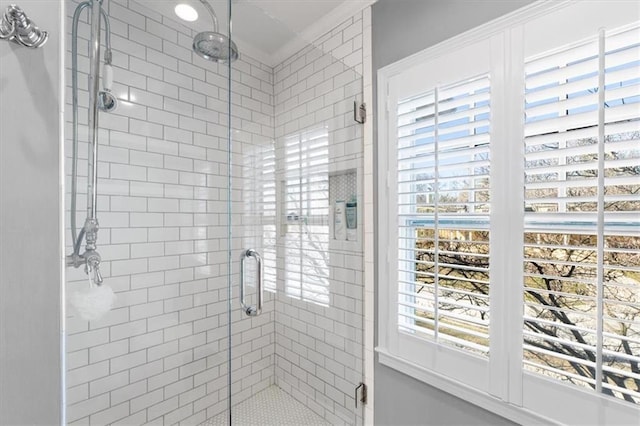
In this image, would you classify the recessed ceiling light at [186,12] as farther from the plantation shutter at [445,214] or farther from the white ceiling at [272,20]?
the plantation shutter at [445,214]

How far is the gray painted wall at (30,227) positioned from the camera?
0.69 m

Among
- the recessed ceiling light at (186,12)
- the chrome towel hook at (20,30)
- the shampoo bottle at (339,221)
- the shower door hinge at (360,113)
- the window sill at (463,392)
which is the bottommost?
the window sill at (463,392)

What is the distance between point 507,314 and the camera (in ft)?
3.80

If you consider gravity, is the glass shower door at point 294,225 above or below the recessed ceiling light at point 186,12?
below

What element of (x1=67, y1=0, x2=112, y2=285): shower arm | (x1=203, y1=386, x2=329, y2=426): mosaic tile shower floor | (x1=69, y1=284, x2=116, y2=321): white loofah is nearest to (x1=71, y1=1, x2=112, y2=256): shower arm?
(x1=67, y1=0, x2=112, y2=285): shower arm

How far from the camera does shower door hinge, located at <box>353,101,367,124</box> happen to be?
173cm

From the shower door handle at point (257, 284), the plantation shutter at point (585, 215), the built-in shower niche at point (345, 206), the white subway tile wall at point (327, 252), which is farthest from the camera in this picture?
the built-in shower niche at point (345, 206)

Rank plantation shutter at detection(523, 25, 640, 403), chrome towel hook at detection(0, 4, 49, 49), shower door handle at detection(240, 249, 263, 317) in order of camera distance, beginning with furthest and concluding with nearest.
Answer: shower door handle at detection(240, 249, 263, 317), plantation shutter at detection(523, 25, 640, 403), chrome towel hook at detection(0, 4, 49, 49)

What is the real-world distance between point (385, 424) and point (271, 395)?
0.66 m

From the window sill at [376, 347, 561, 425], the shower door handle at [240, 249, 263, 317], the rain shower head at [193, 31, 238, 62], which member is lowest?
the window sill at [376, 347, 561, 425]

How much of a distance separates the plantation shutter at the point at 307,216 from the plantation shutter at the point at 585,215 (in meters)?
0.95

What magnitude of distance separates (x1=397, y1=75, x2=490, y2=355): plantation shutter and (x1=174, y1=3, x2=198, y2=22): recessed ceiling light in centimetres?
107

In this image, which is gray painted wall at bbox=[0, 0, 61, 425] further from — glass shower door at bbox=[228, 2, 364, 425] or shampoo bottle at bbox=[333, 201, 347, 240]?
shampoo bottle at bbox=[333, 201, 347, 240]

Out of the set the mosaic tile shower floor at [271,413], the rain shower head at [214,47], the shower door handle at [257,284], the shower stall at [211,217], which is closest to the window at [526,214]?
the shower stall at [211,217]
